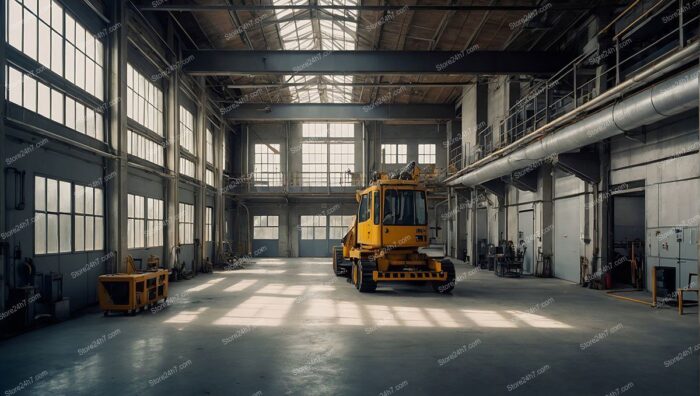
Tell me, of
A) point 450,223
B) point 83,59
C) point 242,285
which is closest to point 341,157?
point 450,223

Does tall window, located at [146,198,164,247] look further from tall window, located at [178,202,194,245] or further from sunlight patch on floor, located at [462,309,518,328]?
sunlight patch on floor, located at [462,309,518,328]

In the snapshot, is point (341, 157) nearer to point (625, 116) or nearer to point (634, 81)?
point (625, 116)

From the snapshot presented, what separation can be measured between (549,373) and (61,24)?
12950 mm

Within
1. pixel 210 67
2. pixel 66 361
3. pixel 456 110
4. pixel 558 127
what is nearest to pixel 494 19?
pixel 558 127

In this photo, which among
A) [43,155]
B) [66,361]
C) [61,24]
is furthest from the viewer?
[61,24]

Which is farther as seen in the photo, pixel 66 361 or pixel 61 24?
pixel 61 24

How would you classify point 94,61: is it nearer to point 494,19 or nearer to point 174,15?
point 174,15

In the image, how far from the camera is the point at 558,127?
605 inches

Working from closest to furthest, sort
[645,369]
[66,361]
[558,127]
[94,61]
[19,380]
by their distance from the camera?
[19,380] < [645,369] < [66,361] < [94,61] < [558,127]

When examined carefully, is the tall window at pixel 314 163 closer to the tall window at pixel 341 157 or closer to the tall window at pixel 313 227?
the tall window at pixel 341 157

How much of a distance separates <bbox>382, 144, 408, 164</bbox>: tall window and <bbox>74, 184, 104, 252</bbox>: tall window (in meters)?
24.9

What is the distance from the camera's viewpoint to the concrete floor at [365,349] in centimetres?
668

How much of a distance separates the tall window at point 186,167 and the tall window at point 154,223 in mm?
3693

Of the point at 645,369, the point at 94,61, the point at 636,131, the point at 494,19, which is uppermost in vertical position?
the point at 494,19
